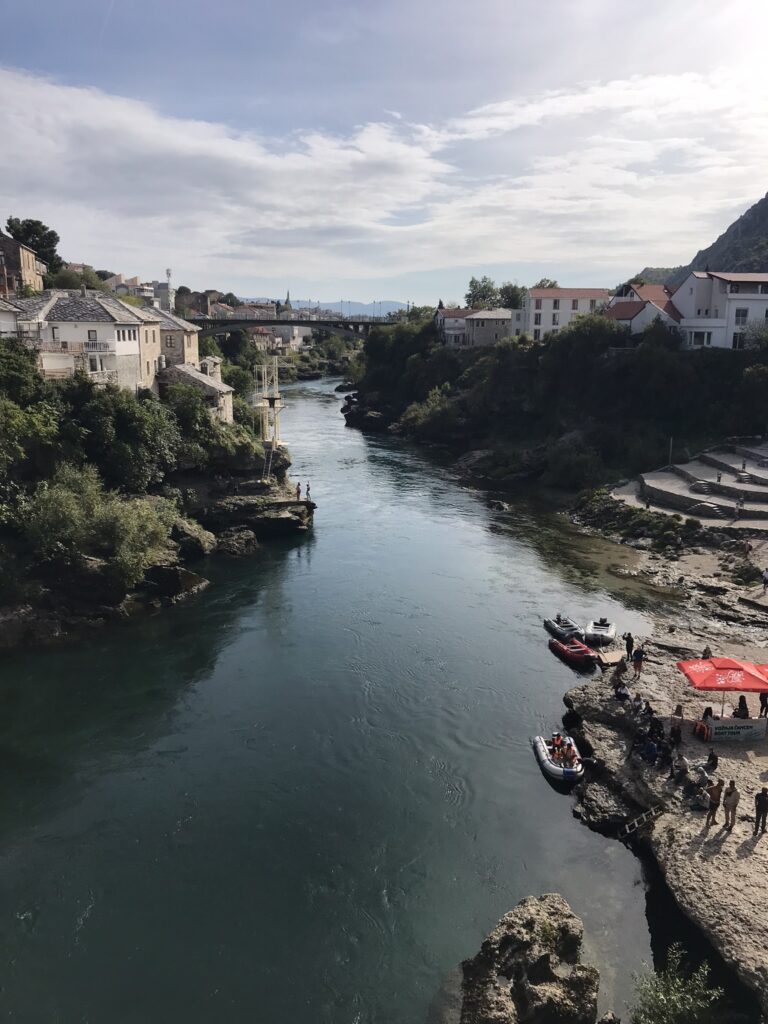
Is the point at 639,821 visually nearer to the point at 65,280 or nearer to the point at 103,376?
the point at 103,376

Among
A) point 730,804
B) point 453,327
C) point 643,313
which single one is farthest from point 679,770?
point 453,327

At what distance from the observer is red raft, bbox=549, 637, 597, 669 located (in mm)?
32219

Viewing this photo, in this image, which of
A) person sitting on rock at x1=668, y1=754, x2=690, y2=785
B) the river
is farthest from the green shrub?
person sitting on rock at x1=668, y1=754, x2=690, y2=785

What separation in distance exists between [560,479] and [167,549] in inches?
1459

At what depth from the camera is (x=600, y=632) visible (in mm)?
34625

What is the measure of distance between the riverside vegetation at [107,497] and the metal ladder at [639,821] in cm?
2558

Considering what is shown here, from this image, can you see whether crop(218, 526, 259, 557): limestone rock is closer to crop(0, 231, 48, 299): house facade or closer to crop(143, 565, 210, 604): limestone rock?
crop(143, 565, 210, 604): limestone rock

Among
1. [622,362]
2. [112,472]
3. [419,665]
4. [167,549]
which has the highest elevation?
[622,362]

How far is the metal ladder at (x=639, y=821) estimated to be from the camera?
22.1m

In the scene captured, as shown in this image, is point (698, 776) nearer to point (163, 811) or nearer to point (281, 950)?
point (281, 950)

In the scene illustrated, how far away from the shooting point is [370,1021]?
1633 cm

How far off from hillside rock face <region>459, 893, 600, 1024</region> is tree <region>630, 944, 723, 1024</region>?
41.3 inches

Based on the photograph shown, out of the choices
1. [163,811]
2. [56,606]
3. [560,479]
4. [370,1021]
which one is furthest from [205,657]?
[560,479]

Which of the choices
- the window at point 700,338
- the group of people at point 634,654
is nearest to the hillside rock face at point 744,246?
the window at point 700,338
